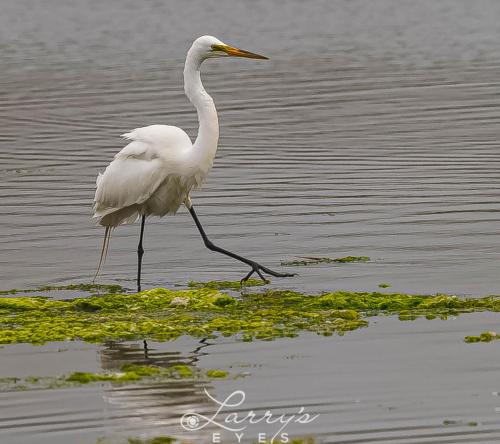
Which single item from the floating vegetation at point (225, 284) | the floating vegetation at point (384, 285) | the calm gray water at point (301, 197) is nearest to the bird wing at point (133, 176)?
the calm gray water at point (301, 197)

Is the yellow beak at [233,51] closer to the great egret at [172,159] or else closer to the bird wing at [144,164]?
the great egret at [172,159]

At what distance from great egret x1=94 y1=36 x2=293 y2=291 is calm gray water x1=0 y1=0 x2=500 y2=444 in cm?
79

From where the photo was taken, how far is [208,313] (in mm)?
10438

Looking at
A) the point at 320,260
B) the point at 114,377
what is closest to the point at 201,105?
the point at 320,260

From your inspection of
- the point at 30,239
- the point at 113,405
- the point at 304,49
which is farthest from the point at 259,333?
the point at 304,49

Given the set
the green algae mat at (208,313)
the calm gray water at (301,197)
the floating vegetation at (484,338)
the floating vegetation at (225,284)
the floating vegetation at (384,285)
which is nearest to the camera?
the calm gray water at (301,197)

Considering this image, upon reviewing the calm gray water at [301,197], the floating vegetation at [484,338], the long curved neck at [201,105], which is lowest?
the calm gray water at [301,197]

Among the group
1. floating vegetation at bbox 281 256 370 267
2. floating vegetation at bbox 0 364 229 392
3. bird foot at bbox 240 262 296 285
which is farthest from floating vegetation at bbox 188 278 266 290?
floating vegetation at bbox 0 364 229 392

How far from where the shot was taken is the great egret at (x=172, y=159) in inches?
465

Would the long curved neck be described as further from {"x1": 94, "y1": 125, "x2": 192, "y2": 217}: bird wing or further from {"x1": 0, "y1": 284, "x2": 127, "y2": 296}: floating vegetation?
{"x1": 0, "y1": 284, "x2": 127, "y2": 296}: floating vegetation

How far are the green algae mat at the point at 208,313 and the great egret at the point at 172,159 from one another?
969 millimetres

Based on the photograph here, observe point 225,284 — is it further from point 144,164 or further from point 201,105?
point 201,105

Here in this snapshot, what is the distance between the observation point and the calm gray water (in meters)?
8.08

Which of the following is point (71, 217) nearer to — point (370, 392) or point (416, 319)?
point (416, 319)
